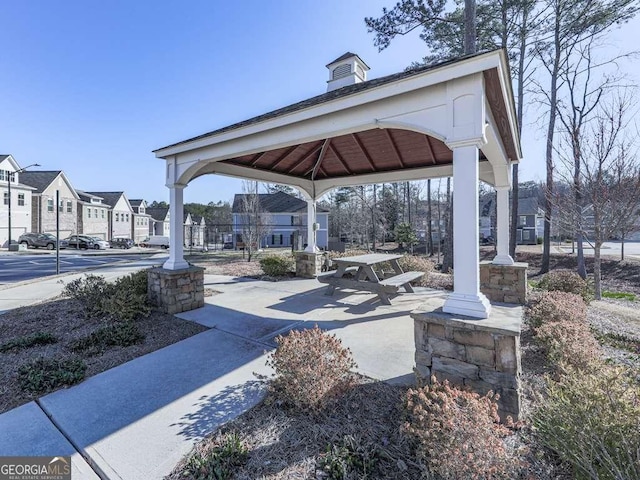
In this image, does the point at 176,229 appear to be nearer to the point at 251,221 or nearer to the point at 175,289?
the point at 175,289

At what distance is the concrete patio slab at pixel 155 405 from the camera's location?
88.9 inches

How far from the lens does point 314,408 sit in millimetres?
2605

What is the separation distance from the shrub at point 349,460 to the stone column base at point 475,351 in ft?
3.33

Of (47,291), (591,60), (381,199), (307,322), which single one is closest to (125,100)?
(47,291)

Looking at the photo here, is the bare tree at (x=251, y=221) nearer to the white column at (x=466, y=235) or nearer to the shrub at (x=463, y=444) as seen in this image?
the white column at (x=466, y=235)

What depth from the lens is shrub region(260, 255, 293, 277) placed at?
371 inches

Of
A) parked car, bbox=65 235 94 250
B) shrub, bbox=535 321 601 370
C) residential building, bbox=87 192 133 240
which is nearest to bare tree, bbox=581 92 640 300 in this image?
shrub, bbox=535 321 601 370

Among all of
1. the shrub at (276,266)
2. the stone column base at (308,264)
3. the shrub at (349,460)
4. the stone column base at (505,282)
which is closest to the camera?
the shrub at (349,460)

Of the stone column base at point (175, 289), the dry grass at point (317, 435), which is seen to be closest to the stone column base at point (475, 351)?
the dry grass at point (317, 435)

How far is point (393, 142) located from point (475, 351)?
4852 mm

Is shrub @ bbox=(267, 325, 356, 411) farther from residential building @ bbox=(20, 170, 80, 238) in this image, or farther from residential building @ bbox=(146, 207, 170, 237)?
residential building @ bbox=(146, 207, 170, 237)

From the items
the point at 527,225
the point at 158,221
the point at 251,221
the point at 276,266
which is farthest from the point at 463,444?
the point at 158,221

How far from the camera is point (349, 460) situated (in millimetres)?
2076

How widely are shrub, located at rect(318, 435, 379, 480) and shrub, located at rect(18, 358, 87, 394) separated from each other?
117 inches
